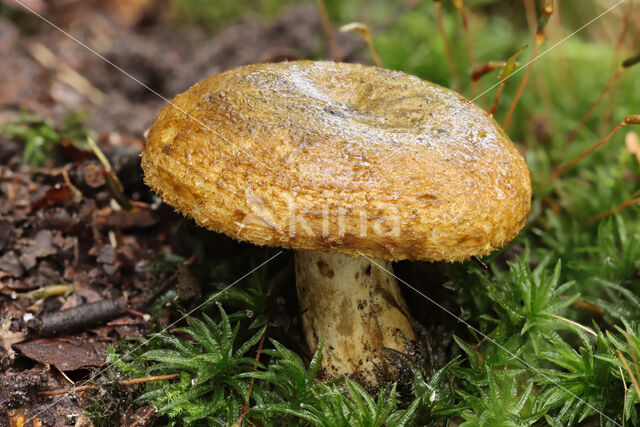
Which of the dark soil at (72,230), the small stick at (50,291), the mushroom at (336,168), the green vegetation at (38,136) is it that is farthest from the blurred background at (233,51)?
the mushroom at (336,168)

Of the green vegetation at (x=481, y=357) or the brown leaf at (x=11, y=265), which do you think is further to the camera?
the brown leaf at (x=11, y=265)

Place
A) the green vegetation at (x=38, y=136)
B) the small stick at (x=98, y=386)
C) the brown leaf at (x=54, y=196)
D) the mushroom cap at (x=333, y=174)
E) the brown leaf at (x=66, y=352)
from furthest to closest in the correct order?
the green vegetation at (x=38, y=136) < the brown leaf at (x=54, y=196) < the brown leaf at (x=66, y=352) < the small stick at (x=98, y=386) < the mushroom cap at (x=333, y=174)

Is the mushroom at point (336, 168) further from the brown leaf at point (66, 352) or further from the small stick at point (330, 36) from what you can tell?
the small stick at point (330, 36)

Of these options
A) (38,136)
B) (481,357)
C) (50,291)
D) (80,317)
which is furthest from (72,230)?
(481,357)

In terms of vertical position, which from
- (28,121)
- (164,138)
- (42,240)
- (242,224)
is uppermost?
(164,138)

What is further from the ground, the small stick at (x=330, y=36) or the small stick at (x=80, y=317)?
the small stick at (x=330, y=36)

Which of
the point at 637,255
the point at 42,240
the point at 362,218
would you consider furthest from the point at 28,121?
the point at 637,255

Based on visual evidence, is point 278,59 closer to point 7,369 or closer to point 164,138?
point 164,138
